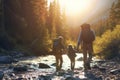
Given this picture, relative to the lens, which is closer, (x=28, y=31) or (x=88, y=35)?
(x=88, y=35)

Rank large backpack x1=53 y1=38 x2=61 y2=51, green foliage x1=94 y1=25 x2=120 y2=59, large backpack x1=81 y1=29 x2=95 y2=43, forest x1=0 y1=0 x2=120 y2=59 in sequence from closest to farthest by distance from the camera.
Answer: large backpack x1=81 y1=29 x2=95 y2=43, large backpack x1=53 y1=38 x2=61 y2=51, green foliage x1=94 y1=25 x2=120 y2=59, forest x1=0 y1=0 x2=120 y2=59

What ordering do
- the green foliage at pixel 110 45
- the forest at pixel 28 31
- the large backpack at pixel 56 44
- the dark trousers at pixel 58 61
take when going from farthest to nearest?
the forest at pixel 28 31, the green foliage at pixel 110 45, the dark trousers at pixel 58 61, the large backpack at pixel 56 44

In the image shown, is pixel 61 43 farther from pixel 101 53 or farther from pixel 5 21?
pixel 5 21

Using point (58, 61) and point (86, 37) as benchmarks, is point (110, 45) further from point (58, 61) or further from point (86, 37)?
point (86, 37)

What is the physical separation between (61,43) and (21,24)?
31.9 m

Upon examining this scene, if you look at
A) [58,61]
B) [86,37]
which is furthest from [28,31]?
[86,37]

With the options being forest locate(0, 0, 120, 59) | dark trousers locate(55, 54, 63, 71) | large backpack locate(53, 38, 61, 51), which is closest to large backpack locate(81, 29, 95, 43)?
large backpack locate(53, 38, 61, 51)

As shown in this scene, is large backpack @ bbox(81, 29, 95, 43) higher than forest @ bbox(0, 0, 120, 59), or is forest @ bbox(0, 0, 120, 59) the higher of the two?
forest @ bbox(0, 0, 120, 59)

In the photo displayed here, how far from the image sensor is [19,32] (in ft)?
173

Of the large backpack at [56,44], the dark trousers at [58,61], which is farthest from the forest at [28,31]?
the large backpack at [56,44]

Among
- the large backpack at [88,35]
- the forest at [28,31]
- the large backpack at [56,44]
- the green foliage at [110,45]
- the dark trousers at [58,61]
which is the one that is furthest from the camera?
the forest at [28,31]

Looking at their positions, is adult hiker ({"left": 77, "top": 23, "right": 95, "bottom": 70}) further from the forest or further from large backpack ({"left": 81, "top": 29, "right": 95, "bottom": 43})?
the forest

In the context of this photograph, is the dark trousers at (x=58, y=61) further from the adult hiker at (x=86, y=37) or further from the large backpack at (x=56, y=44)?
the adult hiker at (x=86, y=37)

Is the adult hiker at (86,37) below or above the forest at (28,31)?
below
